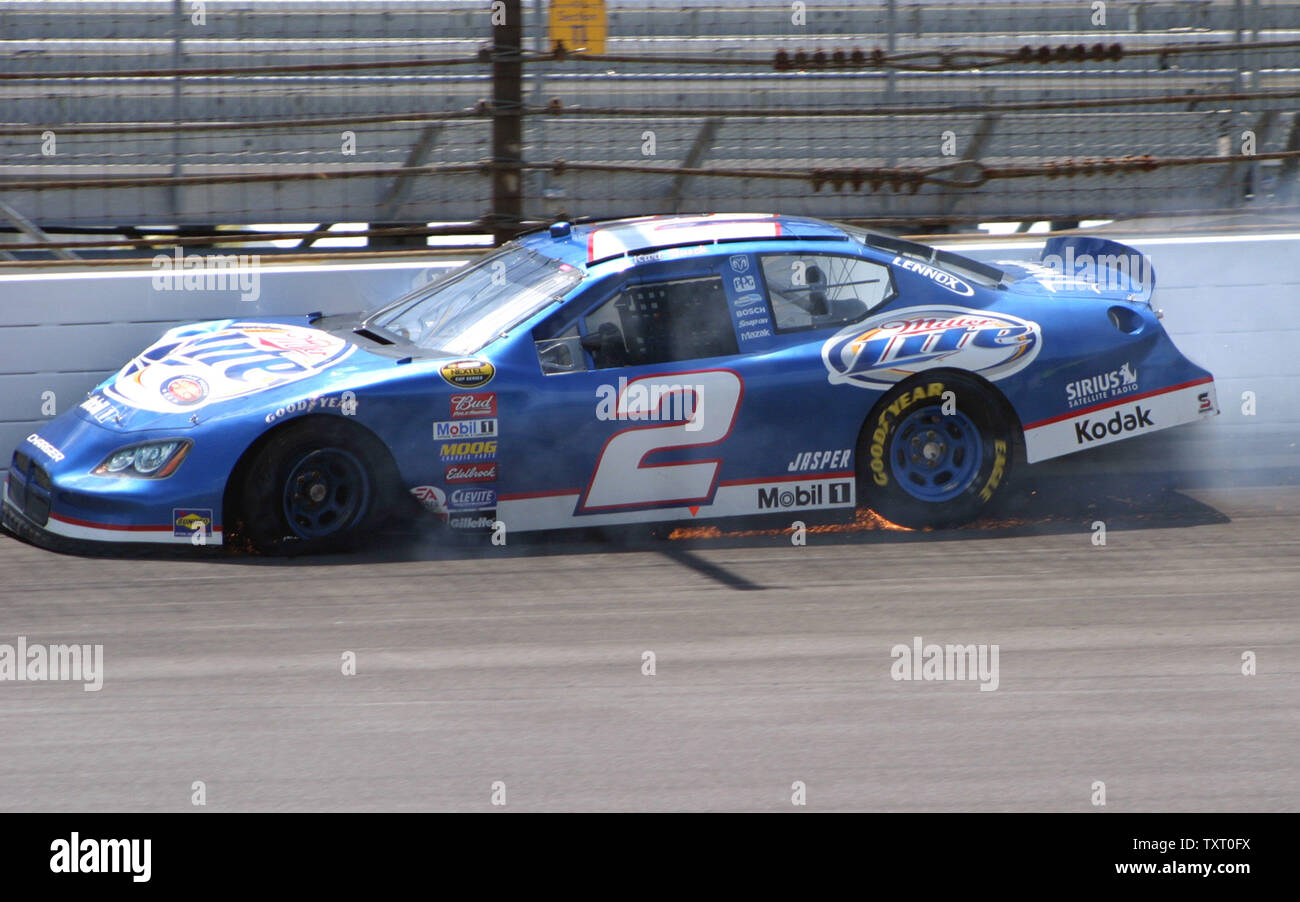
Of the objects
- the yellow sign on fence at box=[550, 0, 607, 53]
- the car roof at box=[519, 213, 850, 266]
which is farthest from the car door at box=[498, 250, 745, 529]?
the yellow sign on fence at box=[550, 0, 607, 53]

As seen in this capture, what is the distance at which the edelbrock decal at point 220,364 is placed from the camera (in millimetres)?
6270

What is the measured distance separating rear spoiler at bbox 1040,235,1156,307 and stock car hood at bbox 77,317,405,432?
139 inches

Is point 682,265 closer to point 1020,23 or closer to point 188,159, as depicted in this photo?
point 188,159

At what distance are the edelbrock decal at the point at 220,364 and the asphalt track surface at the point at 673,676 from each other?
2.38 ft

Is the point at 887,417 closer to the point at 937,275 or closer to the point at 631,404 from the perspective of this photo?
the point at 937,275

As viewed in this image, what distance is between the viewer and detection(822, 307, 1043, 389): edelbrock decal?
659 centimetres

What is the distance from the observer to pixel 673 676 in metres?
4.89

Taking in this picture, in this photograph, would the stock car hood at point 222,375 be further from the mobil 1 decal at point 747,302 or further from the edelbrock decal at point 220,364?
the mobil 1 decal at point 747,302

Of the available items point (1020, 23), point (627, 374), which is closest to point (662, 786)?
point (627, 374)

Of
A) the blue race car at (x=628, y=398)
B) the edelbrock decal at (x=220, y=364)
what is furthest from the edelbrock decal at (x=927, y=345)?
the edelbrock decal at (x=220, y=364)

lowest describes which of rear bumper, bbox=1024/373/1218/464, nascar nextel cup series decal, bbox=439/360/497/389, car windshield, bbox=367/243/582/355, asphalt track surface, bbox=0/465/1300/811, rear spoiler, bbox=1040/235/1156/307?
asphalt track surface, bbox=0/465/1300/811

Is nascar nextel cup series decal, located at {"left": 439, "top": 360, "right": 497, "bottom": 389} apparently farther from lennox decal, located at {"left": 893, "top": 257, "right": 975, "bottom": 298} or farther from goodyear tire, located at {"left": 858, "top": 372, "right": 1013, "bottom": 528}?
lennox decal, located at {"left": 893, "top": 257, "right": 975, "bottom": 298}

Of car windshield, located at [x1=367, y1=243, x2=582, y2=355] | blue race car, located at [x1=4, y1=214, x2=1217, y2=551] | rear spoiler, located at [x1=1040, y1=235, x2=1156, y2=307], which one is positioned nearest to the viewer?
blue race car, located at [x1=4, y1=214, x2=1217, y2=551]

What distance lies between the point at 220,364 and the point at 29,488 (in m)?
0.95
